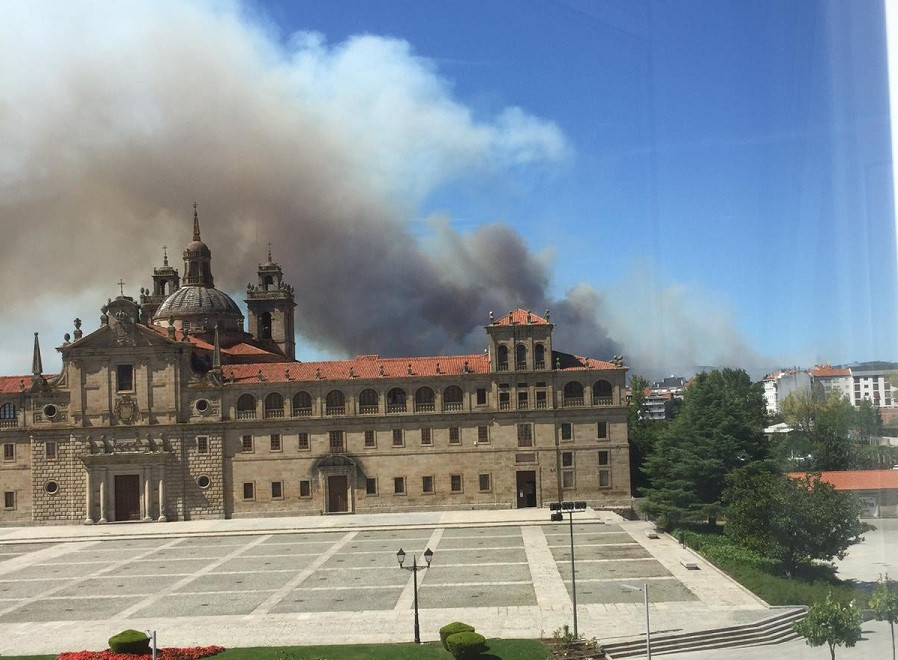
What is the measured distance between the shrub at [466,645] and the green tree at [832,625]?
26.4 feet

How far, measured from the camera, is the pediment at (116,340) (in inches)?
2216

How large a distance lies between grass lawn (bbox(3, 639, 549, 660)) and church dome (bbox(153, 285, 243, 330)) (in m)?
44.1

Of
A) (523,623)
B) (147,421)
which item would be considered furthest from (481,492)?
(523,623)

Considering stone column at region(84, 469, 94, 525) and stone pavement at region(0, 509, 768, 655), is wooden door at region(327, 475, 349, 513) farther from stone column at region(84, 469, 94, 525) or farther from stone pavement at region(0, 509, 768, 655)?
stone column at region(84, 469, 94, 525)

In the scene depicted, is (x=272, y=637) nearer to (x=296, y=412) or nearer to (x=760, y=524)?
(x=760, y=524)

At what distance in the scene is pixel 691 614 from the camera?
2881 centimetres

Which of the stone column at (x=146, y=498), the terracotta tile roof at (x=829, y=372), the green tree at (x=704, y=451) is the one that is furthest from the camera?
the stone column at (x=146, y=498)

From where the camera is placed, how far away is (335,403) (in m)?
56.5

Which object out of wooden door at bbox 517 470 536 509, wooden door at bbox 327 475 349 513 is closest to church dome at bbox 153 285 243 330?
wooden door at bbox 327 475 349 513

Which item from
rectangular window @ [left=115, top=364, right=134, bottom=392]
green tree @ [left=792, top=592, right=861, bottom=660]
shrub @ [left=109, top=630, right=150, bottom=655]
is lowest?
shrub @ [left=109, top=630, right=150, bottom=655]

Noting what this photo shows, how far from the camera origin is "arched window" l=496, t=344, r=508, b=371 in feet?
184

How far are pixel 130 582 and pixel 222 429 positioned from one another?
19.3 meters

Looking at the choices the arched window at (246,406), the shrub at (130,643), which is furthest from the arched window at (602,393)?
the shrub at (130,643)

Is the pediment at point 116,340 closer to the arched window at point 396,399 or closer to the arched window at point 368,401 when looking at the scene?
the arched window at point 368,401
